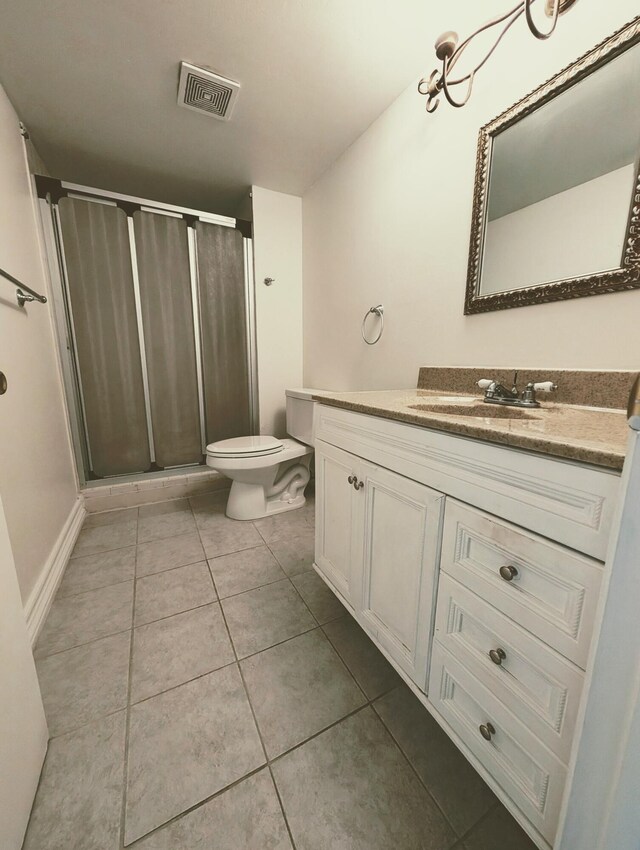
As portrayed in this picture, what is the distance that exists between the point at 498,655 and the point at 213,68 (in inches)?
86.4

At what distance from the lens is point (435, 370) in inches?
52.5

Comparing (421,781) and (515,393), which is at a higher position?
(515,393)

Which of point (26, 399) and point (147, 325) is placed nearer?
point (26, 399)

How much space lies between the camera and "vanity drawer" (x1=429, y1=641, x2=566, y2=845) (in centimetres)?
51

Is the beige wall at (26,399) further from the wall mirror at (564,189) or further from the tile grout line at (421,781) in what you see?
the wall mirror at (564,189)

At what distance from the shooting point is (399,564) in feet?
2.70

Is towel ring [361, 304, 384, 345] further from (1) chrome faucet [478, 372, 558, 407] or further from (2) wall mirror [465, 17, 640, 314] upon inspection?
(1) chrome faucet [478, 372, 558, 407]

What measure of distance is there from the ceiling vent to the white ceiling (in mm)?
31

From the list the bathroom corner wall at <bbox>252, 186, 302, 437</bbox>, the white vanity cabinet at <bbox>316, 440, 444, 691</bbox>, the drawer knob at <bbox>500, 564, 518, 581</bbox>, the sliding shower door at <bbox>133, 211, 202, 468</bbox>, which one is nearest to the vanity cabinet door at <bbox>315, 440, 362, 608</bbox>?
the white vanity cabinet at <bbox>316, 440, 444, 691</bbox>

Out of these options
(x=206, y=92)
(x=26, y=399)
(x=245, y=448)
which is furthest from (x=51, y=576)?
(x=206, y=92)

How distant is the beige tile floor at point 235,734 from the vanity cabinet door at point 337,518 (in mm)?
231

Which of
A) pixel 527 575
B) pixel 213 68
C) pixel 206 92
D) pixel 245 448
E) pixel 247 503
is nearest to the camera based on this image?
pixel 527 575

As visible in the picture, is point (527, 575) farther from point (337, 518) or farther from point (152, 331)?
point (152, 331)

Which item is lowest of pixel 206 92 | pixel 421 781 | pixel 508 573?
pixel 421 781
